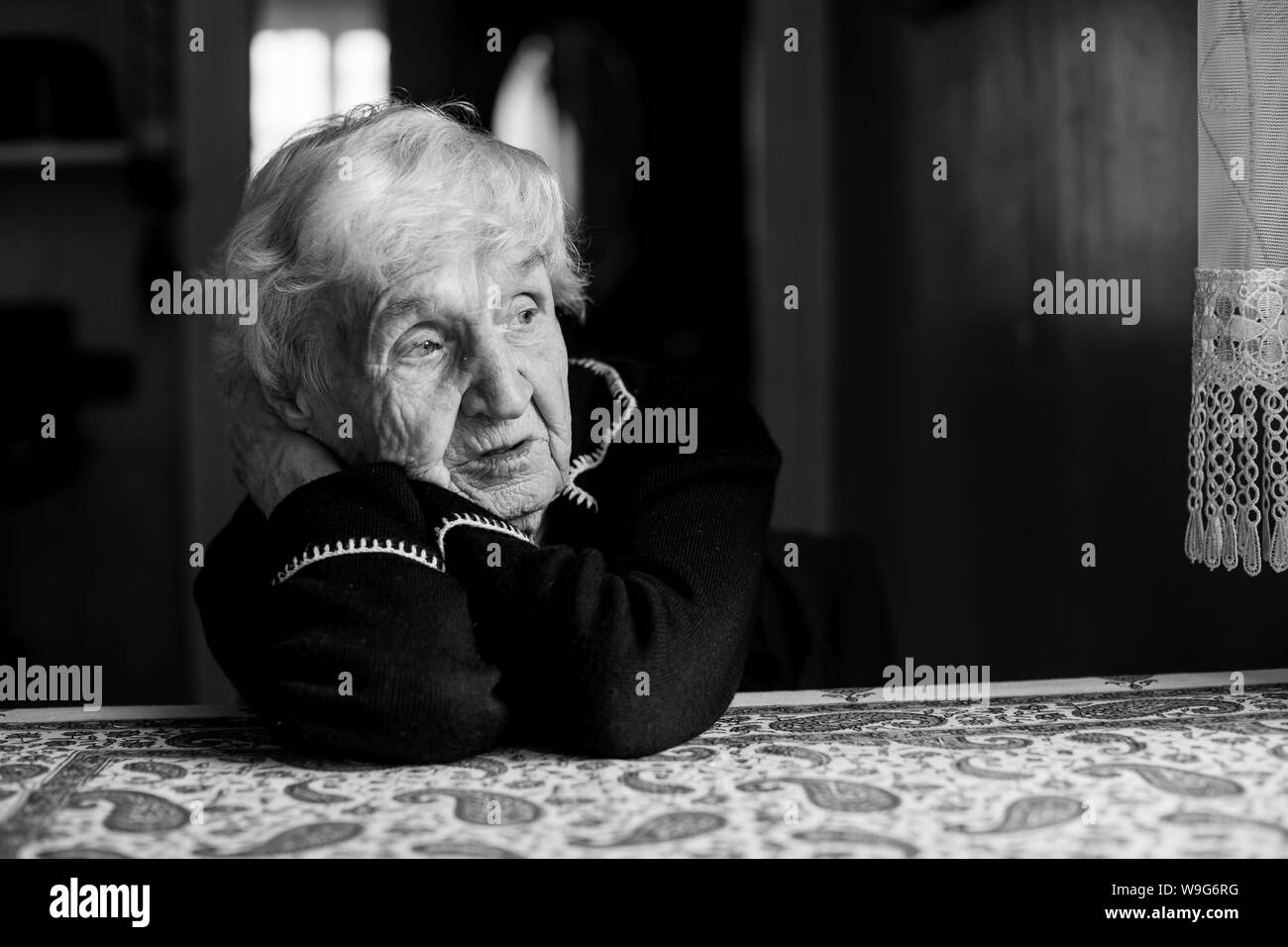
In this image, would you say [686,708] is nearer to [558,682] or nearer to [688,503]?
[558,682]

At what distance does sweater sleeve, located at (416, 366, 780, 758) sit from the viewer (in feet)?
3.92

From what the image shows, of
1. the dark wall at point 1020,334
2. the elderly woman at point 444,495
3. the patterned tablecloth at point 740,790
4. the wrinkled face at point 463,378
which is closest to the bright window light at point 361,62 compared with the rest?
the dark wall at point 1020,334

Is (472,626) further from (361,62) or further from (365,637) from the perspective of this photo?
(361,62)

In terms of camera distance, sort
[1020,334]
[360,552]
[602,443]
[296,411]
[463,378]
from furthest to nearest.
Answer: [1020,334], [602,443], [296,411], [463,378], [360,552]

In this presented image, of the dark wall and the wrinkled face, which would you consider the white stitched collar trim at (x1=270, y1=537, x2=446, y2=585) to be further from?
the dark wall

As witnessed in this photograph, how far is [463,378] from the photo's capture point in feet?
4.38

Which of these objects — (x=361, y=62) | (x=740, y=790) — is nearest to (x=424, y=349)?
(x=740, y=790)

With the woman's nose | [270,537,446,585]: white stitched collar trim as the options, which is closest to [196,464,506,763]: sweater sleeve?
[270,537,446,585]: white stitched collar trim

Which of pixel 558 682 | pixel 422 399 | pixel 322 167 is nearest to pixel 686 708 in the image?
pixel 558 682

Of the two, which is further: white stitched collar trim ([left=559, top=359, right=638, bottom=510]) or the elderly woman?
white stitched collar trim ([left=559, top=359, right=638, bottom=510])

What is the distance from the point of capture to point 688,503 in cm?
139

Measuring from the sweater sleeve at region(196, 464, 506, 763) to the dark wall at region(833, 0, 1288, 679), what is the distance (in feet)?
6.88

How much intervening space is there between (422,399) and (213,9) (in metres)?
2.22

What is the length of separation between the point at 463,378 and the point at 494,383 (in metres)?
0.04
